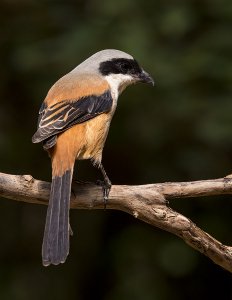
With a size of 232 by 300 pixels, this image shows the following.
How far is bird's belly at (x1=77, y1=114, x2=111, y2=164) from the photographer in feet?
15.7

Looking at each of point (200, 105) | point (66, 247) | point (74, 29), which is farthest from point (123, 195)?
point (74, 29)

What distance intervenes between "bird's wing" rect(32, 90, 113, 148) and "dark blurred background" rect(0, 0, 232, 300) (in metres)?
1.46

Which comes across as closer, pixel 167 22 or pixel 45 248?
pixel 45 248

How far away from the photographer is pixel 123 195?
447 centimetres

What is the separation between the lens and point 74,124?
4.73 m

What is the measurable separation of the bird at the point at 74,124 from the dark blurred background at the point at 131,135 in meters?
0.87

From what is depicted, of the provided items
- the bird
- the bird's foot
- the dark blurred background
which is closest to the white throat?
the bird

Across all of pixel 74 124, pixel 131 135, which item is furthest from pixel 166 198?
pixel 131 135

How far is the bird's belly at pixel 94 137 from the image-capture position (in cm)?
479

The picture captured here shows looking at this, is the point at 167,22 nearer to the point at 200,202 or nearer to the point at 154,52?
the point at 154,52

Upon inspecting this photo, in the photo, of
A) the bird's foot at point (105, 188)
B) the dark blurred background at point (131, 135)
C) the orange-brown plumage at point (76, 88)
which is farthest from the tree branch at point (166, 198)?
the dark blurred background at point (131, 135)

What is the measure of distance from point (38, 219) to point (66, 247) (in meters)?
2.76

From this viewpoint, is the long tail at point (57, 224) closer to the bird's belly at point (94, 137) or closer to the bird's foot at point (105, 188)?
the bird's foot at point (105, 188)

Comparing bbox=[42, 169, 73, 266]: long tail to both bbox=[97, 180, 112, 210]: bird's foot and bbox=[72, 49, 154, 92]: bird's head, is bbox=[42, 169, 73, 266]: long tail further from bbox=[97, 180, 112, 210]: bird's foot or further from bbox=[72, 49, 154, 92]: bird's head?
bbox=[72, 49, 154, 92]: bird's head
